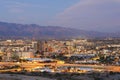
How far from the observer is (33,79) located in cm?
3484

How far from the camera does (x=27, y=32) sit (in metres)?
198

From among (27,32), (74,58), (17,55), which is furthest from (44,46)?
(27,32)

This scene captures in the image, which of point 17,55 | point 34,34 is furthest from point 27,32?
point 17,55

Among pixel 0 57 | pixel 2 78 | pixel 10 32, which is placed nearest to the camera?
pixel 2 78

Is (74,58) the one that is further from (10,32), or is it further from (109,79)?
(10,32)

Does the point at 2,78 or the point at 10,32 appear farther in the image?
the point at 10,32

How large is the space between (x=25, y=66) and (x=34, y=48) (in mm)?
40453

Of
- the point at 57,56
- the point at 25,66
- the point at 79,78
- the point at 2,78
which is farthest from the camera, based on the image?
the point at 57,56

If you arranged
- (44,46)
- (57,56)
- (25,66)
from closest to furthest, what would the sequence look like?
(25,66)
(57,56)
(44,46)

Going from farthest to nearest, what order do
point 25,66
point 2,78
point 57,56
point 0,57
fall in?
point 57,56 < point 0,57 < point 25,66 < point 2,78

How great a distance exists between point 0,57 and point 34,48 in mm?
25608

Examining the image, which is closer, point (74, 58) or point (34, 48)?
point (74, 58)

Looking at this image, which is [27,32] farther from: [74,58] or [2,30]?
[74,58]

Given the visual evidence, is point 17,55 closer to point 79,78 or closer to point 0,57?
point 0,57
